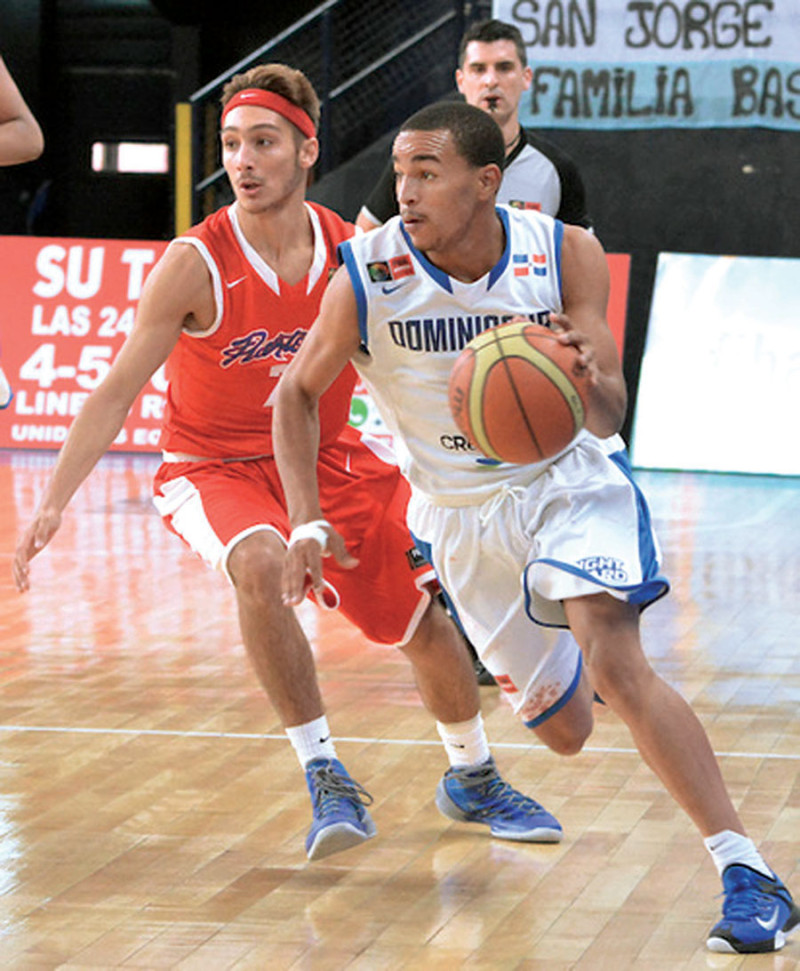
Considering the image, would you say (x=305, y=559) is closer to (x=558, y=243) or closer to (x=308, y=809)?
(x=558, y=243)

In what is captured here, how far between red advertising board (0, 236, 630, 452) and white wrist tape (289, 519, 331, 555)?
26.4ft

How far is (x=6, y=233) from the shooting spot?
17.7 meters

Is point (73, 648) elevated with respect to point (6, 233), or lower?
lower

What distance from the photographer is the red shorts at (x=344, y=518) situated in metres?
3.96

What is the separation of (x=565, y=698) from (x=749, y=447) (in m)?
7.52

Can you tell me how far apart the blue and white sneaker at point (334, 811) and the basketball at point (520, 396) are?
976mm

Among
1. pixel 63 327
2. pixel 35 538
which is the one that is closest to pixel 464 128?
pixel 35 538

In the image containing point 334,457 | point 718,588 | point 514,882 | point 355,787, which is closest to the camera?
point 514,882

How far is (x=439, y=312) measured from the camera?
3.53 m

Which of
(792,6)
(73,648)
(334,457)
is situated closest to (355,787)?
(334,457)

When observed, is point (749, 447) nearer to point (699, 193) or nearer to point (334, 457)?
point (699, 193)

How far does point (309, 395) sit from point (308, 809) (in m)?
1.17

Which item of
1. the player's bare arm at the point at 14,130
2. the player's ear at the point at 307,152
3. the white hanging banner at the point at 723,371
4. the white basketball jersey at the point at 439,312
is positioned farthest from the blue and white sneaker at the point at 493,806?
the white hanging banner at the point at 723,371

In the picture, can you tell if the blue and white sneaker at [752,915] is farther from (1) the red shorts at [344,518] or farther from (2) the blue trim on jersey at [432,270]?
(2) the blue trim on jersey at [432,270]
